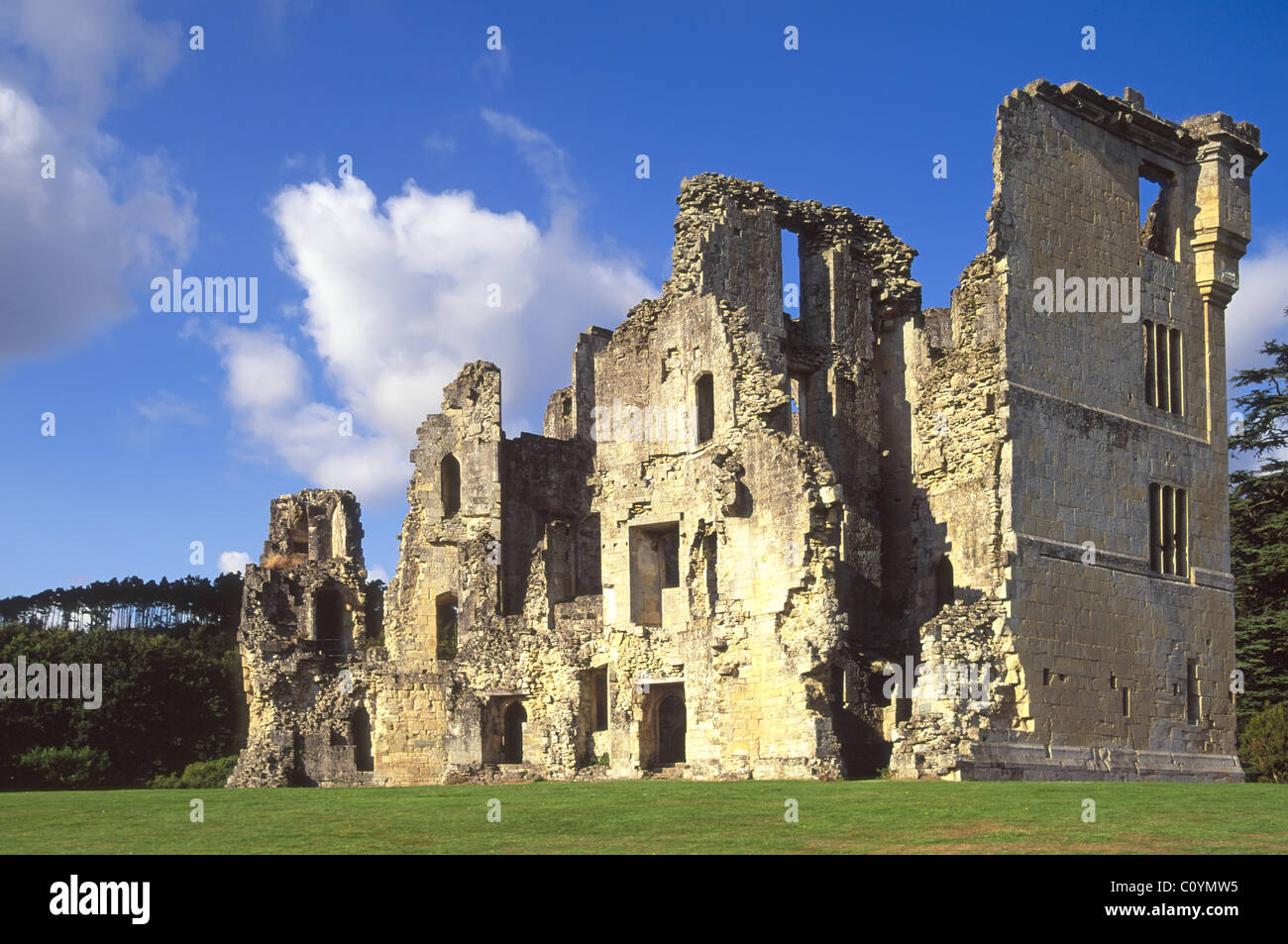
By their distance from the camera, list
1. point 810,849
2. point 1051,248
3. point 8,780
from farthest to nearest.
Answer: point 8,780
point 1051,248
point 810,849

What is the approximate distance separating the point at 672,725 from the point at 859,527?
6811 millimetres

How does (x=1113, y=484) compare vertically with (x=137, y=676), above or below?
above

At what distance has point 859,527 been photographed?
35.5 meters

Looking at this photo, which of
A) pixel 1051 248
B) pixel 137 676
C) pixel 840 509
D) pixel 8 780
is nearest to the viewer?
pixel 840 509

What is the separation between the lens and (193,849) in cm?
1664

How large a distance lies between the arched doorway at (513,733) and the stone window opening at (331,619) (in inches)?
271

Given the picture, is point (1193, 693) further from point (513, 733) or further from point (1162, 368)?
point (513, 733)

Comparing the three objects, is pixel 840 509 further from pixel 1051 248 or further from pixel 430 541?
pixel 430 541

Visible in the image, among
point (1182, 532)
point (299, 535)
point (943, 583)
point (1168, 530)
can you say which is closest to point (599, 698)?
point (943, 583)

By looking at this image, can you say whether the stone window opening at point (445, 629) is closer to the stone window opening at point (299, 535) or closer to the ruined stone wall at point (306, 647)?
the ruined stone wall at point (306, 647)

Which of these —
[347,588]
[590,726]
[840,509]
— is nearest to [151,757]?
[347,588]

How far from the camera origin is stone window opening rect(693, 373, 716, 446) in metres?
34.9

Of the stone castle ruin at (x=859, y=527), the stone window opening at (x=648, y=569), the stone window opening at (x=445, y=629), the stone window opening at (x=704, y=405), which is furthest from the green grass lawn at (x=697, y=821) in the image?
the stone window opening at (x=445, y=629)
